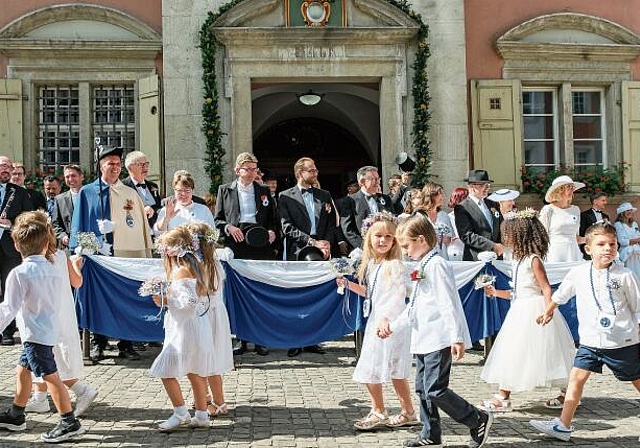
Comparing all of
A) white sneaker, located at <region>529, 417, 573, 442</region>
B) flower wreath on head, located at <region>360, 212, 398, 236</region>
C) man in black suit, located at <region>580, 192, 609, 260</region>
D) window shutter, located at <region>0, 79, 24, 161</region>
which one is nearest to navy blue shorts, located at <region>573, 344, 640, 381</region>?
white sneaker, located at <region>529, 417, 573, 442</region>

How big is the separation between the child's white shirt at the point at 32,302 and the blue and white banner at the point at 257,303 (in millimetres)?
2642

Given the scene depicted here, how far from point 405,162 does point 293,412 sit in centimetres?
704

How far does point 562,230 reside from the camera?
30.7ft

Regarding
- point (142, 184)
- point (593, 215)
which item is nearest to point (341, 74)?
point (593, 215)

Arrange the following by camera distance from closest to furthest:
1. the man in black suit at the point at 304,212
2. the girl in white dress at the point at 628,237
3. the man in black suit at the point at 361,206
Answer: the man in black suit at the point at 304,212 → the man in black suit at the point at 361,206 → the girl in white dress at the point at 628,237

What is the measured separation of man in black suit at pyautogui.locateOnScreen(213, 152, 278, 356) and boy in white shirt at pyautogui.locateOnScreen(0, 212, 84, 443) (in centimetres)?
341

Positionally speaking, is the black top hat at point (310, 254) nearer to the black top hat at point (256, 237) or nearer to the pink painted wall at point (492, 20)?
the black top hat at point (256, 237)

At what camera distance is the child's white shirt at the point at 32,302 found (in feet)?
17.8

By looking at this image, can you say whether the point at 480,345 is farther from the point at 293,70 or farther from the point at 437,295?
the point at 293,70

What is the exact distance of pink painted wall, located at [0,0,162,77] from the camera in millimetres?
13492

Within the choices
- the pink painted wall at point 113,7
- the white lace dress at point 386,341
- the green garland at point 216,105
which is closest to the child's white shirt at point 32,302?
the white lace dress at point 386,341

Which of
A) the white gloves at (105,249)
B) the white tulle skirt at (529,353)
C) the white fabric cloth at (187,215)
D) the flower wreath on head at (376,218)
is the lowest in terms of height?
the white tulle skirt at (529,353)

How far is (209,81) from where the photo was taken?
12984 mm

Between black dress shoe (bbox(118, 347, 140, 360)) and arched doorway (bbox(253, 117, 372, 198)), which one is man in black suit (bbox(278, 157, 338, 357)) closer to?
black dress shoe (bbox(118, 347, 140, 360))
